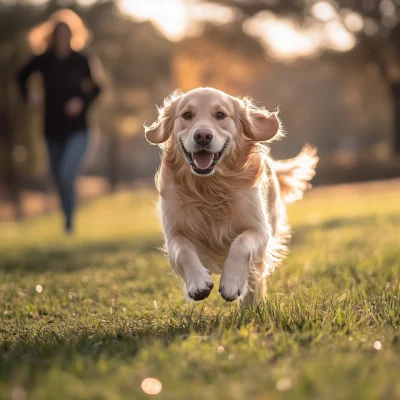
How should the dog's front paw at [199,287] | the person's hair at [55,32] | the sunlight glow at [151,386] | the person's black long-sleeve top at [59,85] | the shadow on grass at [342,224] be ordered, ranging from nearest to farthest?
the sunlight glow at [151,386] → the dog's front paw at [199,287] → the person's hair at [55,32] → the person's black long-sleeve top at [59,85] → the shadow on grass at [342,224]

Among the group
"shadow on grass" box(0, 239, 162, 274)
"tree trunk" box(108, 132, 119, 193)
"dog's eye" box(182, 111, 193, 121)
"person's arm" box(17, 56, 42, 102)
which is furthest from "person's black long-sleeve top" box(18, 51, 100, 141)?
"tree trunk" box(108, 132, 119, 193)

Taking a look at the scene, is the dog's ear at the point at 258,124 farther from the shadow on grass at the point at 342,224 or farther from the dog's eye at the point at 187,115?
the shadow on grass at the point at 342,224

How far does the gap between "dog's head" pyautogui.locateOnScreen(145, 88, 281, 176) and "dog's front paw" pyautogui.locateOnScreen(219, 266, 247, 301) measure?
0.65 metres

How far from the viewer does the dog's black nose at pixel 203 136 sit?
3.54 m

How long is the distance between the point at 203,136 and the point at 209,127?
0.47ft

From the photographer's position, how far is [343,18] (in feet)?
85.7

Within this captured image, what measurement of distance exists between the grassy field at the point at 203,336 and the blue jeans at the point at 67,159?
1.75 metres

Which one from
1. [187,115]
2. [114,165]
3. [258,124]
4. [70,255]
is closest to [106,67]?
[114,165]

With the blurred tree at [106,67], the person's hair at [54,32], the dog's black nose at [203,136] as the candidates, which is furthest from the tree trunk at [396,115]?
the dog's black nose at [203,136]

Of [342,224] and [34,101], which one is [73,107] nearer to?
[34,101]

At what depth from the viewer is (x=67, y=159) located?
743 centimetres

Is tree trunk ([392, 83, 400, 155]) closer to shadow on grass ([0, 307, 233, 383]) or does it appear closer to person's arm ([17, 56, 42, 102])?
person's arm ([17, 56, 42, 102])

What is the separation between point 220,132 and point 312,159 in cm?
191

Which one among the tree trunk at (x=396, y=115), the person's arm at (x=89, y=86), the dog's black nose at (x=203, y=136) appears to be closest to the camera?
the dog's black nose at (x=203, y=136)
